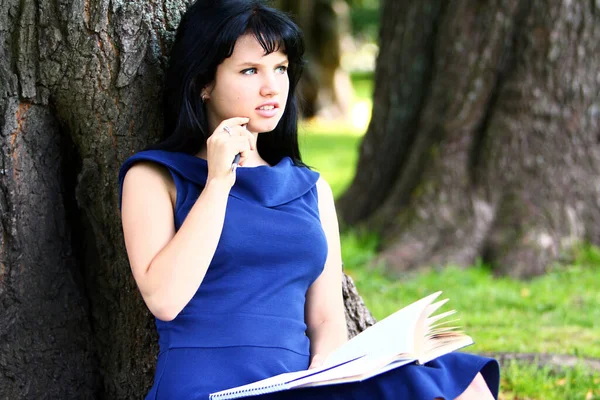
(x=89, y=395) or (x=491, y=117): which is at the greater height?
(x=491, y=117)

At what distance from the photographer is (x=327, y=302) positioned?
2762 mm

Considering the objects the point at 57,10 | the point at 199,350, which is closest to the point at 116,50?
the point at 57,10

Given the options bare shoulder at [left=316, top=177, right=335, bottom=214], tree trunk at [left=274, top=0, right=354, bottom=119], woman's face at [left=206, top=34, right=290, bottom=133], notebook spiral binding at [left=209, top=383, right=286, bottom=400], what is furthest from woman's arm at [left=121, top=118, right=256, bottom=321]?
tree trunk at [left=274, top=0, right=354, bottom=119]

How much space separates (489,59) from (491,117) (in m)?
0.34

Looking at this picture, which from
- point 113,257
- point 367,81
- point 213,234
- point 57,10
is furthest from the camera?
point 367,81

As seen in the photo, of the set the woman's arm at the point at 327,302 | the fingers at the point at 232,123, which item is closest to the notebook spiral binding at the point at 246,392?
the woman's arm at the point at 327,302

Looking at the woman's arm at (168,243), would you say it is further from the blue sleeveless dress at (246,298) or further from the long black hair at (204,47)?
the long black hair at (204,47)

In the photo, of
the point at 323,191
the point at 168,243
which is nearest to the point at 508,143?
the point at 323,191

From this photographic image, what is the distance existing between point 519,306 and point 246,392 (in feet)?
10.1

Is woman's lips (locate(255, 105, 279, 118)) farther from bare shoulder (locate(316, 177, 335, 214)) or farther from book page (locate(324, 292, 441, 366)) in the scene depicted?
book page (locate(324, 292, 441, 366))

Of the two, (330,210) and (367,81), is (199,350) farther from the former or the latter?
(367,81)

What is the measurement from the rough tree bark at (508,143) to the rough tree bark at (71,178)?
2.76m

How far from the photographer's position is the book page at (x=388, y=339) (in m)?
2.22

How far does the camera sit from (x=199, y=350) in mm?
2471
